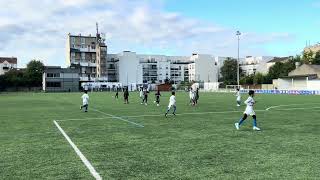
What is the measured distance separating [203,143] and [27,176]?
617 cm

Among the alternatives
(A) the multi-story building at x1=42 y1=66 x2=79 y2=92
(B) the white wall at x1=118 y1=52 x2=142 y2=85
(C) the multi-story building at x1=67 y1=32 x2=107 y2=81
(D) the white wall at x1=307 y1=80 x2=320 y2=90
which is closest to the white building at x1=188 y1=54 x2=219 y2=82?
(B) the white wall at x1=118 y1=52 x2=142 y2=85

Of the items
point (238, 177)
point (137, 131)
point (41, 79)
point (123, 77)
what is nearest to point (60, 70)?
point (41, 79)

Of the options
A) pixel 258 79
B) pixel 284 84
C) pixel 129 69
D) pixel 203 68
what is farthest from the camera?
pixel 203 68

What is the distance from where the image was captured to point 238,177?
28.6 feet

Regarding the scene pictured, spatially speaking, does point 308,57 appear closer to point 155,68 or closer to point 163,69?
point 163,69

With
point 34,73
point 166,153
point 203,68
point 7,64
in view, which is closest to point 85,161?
point 166,153

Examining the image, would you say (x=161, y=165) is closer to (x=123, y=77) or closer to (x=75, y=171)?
(x=75, y=171)

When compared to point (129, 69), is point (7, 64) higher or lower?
higher

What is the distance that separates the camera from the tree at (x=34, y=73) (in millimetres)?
146050

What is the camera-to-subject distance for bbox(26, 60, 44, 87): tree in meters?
146

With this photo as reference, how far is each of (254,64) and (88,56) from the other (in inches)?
2957

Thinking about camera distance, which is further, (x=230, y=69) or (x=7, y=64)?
(x=7, y=64)

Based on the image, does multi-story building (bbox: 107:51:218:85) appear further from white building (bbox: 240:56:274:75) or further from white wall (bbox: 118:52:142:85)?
white building (bbox: 240:56:274:75)

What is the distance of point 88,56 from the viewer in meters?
160
